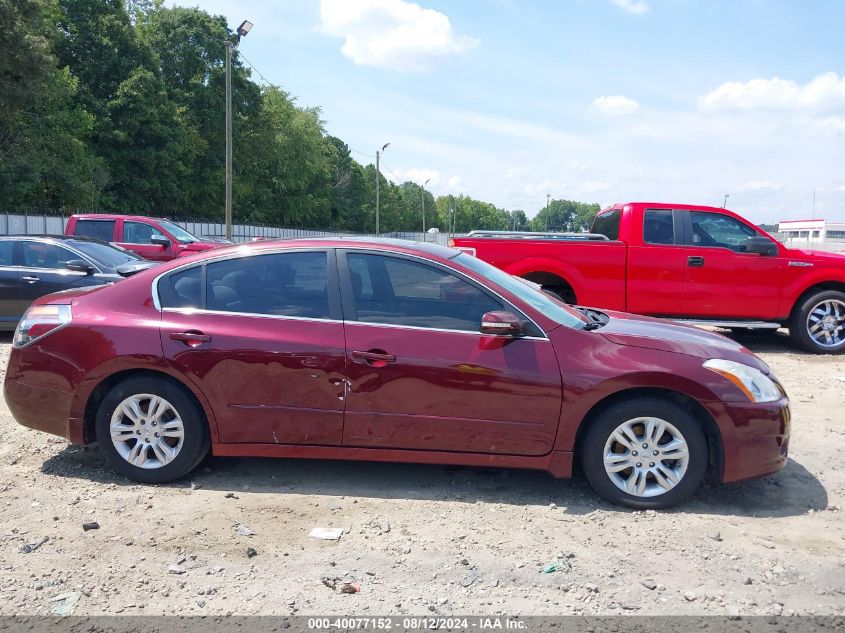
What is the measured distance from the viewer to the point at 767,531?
13.0 feet

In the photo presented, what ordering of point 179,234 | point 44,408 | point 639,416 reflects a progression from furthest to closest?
point 179,234 < point 44,408 < point 639,416

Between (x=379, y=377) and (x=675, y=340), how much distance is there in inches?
73.8

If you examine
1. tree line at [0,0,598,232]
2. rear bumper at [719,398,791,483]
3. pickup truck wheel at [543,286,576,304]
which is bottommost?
rear bumper at [719,398,791,483]

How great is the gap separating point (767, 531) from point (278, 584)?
2.75m

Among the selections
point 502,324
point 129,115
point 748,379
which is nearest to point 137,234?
point 502,324

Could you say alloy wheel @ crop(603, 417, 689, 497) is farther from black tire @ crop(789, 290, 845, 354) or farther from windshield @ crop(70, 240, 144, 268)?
windshield @ crop(70, 240, 144, 268)

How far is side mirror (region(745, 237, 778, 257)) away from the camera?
923cm

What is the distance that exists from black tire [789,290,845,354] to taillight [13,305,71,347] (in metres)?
8.94

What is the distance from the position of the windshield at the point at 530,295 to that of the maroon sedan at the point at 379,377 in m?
0.04

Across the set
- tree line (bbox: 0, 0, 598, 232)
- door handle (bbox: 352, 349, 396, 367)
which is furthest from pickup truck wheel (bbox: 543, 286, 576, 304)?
tree line (bbox: 0, 0, 598, 232)

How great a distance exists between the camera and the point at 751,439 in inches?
162

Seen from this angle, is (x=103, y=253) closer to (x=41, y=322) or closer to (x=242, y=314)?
(x=41, y=322)

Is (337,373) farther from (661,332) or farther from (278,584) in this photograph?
(661,332)

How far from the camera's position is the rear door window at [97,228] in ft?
46.7
